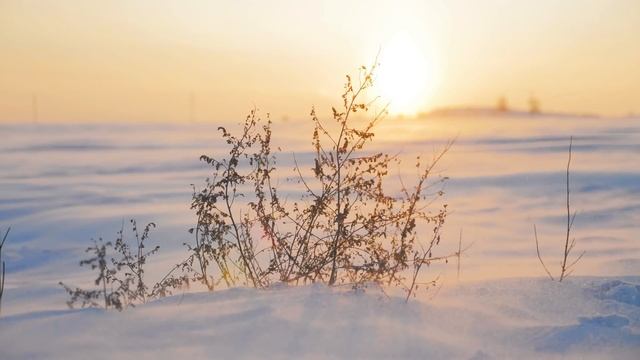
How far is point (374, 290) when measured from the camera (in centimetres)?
384

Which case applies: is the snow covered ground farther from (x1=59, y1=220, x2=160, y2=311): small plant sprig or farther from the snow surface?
(x1=59, y1=220, x2=160, y2=311): small plant sprig

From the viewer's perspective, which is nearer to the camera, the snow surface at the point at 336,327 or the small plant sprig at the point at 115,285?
the snow surface at the point at 336,327

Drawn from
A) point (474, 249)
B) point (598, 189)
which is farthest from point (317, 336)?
point (598, 189)

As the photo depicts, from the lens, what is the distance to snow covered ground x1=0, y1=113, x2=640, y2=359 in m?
3.14

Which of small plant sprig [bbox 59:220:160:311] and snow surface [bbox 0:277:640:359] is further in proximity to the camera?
small plant sprig [bbox 59:220:160:311]

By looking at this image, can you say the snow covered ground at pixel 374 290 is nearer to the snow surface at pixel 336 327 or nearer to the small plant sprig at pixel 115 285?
the snow surface at pixel 336 327

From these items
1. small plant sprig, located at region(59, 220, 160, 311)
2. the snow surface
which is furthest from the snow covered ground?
small plant sprig, located at region(59, 220, 160, 311)

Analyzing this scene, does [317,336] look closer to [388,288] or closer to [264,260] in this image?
[388,288]

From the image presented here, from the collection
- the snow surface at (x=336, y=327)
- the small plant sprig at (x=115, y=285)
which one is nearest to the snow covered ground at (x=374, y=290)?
the snow surface at (x=336, y=327)

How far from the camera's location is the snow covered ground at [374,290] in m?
3.14

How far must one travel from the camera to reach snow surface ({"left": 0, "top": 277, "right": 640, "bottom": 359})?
3.05 m

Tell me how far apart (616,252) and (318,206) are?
9.79 ft

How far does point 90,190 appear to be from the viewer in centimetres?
1073

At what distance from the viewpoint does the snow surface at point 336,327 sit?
305 cm
